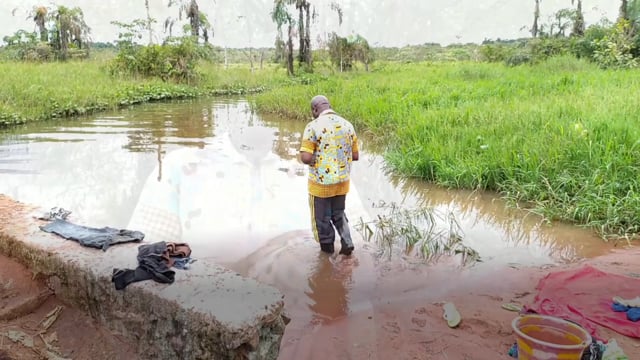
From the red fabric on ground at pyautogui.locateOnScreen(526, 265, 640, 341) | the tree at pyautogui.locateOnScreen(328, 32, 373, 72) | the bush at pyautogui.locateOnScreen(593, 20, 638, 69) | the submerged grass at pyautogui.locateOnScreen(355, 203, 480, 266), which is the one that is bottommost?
the red fabric on ground at pyautogui.locateOnScreen(526, 265, 640, 341)

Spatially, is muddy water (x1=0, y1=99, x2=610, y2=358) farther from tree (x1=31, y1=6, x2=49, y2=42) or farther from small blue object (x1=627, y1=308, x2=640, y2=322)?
tree (x1=31, y1=6, x2=49, y2=42)

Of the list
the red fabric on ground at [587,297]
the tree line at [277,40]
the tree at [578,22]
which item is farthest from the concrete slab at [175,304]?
the tree at [578,22]

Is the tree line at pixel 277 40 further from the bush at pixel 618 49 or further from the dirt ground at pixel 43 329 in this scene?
the dirt ground at pixel 43 329

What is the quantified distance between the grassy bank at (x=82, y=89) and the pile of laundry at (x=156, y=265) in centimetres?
937

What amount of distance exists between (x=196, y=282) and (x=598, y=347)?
2.18 metres

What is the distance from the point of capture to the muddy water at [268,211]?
3666mm

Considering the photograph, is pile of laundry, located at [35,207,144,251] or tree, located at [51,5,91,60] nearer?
pile of laundry, located at [35,207,144,251]

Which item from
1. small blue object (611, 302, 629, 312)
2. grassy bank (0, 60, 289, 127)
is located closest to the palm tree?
grassy bank (0, 60, 289, 127)

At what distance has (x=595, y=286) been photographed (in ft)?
11.5

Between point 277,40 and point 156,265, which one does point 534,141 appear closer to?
point 156,265

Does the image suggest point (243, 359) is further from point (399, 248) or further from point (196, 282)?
point (399, 248)

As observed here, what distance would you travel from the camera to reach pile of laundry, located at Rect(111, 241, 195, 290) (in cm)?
298

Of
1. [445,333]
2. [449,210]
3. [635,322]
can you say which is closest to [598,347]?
[635,322]

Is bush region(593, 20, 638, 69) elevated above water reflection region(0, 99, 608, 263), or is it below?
above
